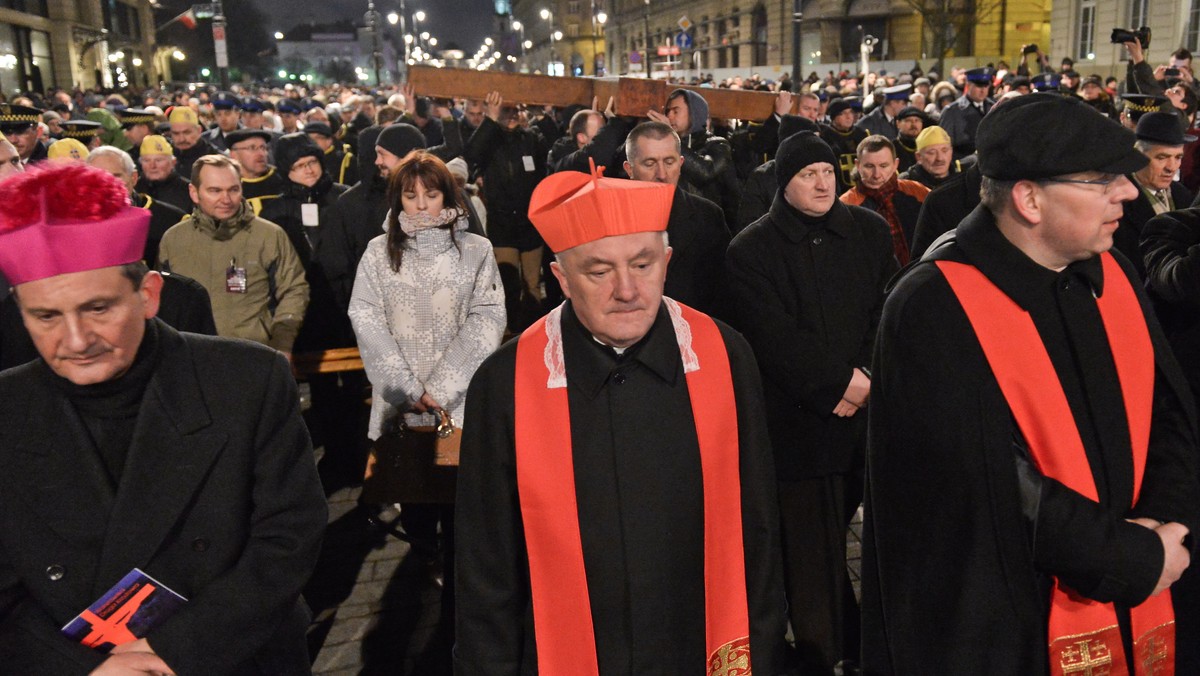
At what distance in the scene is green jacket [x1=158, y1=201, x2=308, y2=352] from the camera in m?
5.23

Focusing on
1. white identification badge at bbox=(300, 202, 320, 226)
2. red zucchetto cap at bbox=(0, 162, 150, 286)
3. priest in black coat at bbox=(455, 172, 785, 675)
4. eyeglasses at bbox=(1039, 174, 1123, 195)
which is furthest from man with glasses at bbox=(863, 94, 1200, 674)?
white identification badge at bbox=(300, 202, 320, 226)

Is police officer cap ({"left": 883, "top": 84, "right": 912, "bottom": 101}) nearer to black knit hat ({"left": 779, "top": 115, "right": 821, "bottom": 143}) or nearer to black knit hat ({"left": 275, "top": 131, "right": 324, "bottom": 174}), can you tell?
black knit hat ({"left": 779, "top": 115, "right": 821, "bottom": 143})

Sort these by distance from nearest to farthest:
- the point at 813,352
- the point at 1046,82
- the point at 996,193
→ the point at 996,193, the point at 813,352, the point at 1046,82

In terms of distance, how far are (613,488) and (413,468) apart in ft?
6.73

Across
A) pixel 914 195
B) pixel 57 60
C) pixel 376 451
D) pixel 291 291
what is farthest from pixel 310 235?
pixel 57 60

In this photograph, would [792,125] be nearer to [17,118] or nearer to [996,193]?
[996,193]

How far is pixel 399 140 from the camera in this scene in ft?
20.8

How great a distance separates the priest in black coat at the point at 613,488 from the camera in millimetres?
2389

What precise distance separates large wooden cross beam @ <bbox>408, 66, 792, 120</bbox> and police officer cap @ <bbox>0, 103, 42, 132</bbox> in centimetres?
393

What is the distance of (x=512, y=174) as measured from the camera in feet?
30.2

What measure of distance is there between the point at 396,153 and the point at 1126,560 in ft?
16.8

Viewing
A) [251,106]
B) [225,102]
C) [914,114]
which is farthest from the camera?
[251,106]

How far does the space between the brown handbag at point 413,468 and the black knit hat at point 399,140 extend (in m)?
2.65

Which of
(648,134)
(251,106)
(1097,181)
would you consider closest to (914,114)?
(648,134)
